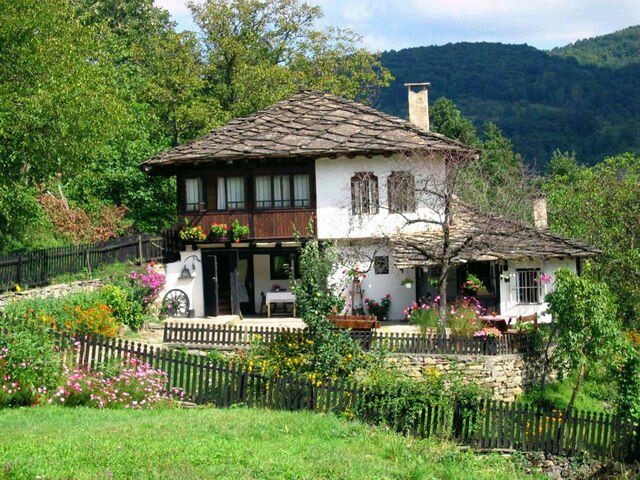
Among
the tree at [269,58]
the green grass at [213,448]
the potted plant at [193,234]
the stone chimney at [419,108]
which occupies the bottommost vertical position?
the green grass at [213,448]

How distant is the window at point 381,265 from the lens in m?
27.1

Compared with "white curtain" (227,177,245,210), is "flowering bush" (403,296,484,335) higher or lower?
lower

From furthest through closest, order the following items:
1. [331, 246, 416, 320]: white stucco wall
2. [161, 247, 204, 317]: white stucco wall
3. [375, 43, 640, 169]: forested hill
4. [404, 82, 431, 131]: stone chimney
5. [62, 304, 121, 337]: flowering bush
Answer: [375, 43, 640, 169]: forested hill < [404, 82, 431, 131]: stone chimney < [161, 247, 204, 317]: white stucco wall < [331, 246, 416, 320]: white stucco wall < [62, 304, 121, 337]: flowering bush

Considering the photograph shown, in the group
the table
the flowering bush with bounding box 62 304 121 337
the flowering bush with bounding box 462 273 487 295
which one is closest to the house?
the flowering bush with bounding box 462 273 487 295

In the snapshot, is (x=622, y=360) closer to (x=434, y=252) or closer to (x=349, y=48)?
(x=434, y=252)

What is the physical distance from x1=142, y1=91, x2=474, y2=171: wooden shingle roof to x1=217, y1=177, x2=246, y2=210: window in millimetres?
1037

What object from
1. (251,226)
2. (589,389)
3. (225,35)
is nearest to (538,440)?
(589,389)

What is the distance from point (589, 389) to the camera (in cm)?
2358

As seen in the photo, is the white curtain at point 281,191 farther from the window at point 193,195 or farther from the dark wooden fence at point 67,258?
the dark wooden fence at point 67,258

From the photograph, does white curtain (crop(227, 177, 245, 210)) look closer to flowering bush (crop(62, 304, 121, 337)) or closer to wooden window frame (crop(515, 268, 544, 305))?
flowering bush (crop(62, 304, 121, 337))

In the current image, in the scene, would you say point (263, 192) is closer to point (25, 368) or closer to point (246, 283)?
point (246, 283)

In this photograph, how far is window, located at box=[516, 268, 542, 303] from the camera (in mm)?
26641

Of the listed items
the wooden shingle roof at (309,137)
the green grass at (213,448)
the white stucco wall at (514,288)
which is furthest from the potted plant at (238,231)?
the green grass at (213,448)

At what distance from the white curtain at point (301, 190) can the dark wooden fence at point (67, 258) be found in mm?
4587
